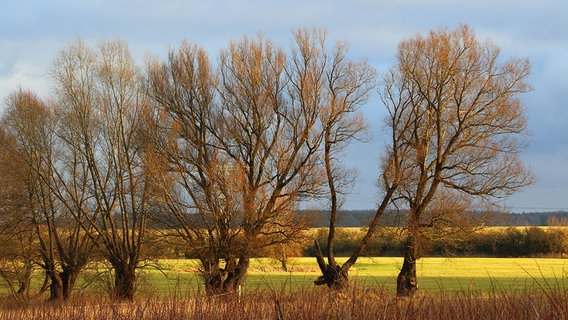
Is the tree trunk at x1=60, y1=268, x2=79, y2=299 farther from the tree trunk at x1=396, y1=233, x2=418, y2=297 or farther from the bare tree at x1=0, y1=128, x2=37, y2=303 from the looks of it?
the tree trunk at x1=396, y1=233, x2=418, y2=297

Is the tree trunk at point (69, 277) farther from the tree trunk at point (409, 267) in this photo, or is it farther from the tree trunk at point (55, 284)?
the tree trunk at point (409, 267)

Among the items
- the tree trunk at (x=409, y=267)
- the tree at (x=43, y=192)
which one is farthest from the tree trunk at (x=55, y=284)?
the tree trunk at (x=409, y=267)

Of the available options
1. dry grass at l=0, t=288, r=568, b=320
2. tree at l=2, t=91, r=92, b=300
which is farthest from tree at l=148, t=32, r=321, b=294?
dry grass at l=0, t=288, r=568, b=320

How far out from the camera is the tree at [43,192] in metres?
39.6

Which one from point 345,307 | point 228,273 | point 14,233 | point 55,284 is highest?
point 14,233

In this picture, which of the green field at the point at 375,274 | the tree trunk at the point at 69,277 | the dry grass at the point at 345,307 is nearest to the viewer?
the dry grass at the point at 345,307

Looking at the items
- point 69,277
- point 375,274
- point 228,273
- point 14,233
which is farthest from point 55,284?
point 375,274

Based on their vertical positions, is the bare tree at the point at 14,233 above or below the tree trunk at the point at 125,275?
above

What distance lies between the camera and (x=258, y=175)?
34.3 metres

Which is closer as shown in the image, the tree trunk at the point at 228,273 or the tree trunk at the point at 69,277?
the tree trunk at the point at 228,273

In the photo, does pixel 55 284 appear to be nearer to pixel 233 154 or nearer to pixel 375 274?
pixel 233 154

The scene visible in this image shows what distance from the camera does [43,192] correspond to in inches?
1558

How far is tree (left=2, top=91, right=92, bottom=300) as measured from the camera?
3959cm

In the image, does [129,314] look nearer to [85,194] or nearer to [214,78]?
[214,78]
